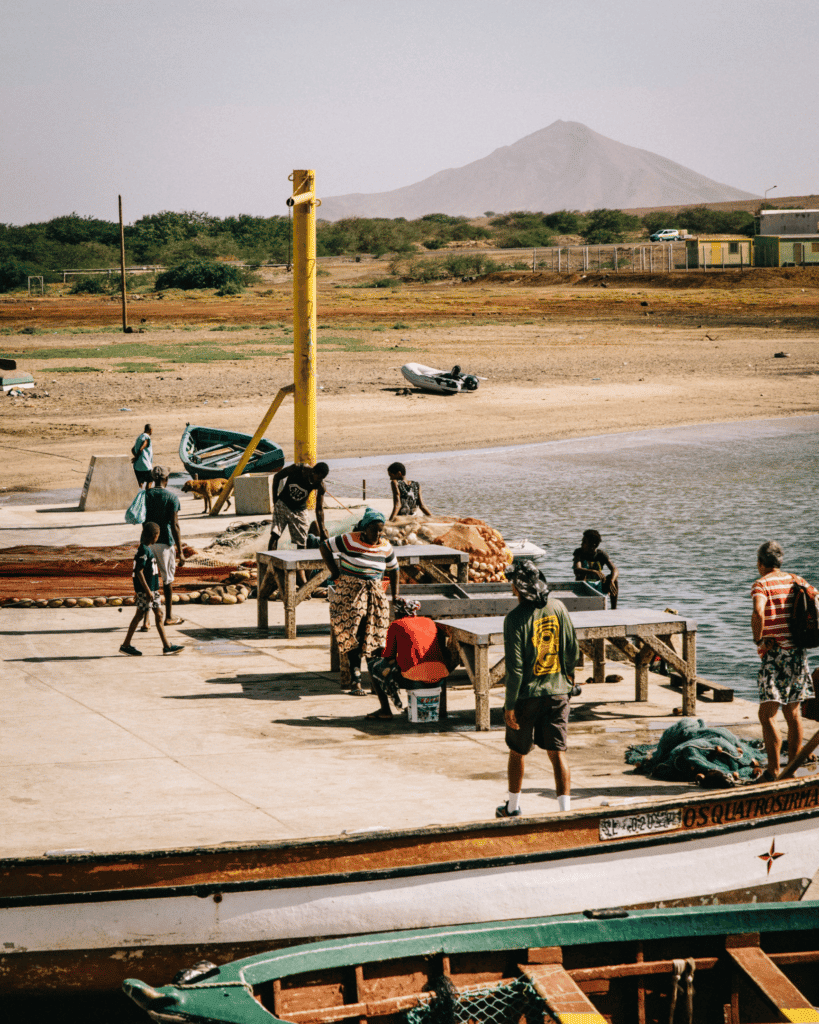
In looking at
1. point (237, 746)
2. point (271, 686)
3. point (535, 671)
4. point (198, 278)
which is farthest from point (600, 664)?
point (198, 278)

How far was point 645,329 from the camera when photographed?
51.2m

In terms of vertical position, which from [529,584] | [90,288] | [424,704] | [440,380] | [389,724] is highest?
[90,288]

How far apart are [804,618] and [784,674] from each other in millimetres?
413

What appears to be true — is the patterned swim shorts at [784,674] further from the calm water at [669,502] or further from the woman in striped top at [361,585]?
the calm water at [669,502]

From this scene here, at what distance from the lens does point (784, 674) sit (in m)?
8.35

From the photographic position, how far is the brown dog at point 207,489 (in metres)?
20.6

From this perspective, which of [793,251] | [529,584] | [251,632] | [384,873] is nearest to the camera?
[384,873]

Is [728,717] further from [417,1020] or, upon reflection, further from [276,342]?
[276,342]

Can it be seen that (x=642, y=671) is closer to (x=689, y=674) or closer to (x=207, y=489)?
(x=689, y=674)

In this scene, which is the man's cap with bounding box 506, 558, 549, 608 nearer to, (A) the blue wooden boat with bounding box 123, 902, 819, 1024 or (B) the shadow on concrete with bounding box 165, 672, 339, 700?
(A) the blue wooden boat with bounding box 123, 902, 819, 1024

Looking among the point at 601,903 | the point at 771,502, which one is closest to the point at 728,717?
the point at 601,903

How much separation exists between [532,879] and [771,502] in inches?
746

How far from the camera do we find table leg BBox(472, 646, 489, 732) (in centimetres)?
995

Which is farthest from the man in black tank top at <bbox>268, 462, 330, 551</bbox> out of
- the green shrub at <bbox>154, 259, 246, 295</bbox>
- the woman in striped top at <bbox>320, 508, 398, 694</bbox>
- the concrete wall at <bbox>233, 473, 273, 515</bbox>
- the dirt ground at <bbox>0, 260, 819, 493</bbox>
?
the green shrub at <bbox>154, 259, 246, 295</bbox>
